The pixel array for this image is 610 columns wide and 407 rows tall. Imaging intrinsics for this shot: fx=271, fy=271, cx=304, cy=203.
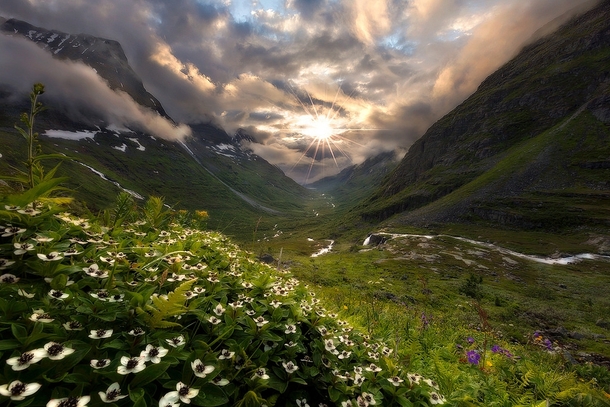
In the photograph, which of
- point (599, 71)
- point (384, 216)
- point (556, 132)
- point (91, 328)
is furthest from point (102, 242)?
point (599, 71)

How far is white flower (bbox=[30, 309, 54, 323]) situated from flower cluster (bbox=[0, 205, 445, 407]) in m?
0.01

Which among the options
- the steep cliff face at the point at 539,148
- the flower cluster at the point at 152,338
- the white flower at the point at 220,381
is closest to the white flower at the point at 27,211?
the flower cluster at the point at 152,338

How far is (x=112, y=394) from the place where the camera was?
1.96 m

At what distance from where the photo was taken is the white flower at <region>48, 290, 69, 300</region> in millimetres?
2533

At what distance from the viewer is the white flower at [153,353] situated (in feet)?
7.30

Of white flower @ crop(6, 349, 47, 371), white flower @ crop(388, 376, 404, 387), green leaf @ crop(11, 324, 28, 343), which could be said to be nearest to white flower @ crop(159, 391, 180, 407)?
white flower @ crop(6, 349, 47, 371)

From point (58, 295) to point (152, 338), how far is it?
101 centimetres

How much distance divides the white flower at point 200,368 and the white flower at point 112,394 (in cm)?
54

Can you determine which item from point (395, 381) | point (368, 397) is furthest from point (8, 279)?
point (395, 381)

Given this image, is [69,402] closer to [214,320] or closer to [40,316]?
[40,316]

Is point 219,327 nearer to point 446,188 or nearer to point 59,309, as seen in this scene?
point 59,309

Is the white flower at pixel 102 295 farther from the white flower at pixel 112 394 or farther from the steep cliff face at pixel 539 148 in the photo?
the steep cliff face at pixel 539 148

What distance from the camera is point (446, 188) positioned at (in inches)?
6476

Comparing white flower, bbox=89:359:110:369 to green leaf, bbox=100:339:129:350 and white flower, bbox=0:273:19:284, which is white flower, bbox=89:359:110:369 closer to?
green leaf, bbox=100:339:129:350
